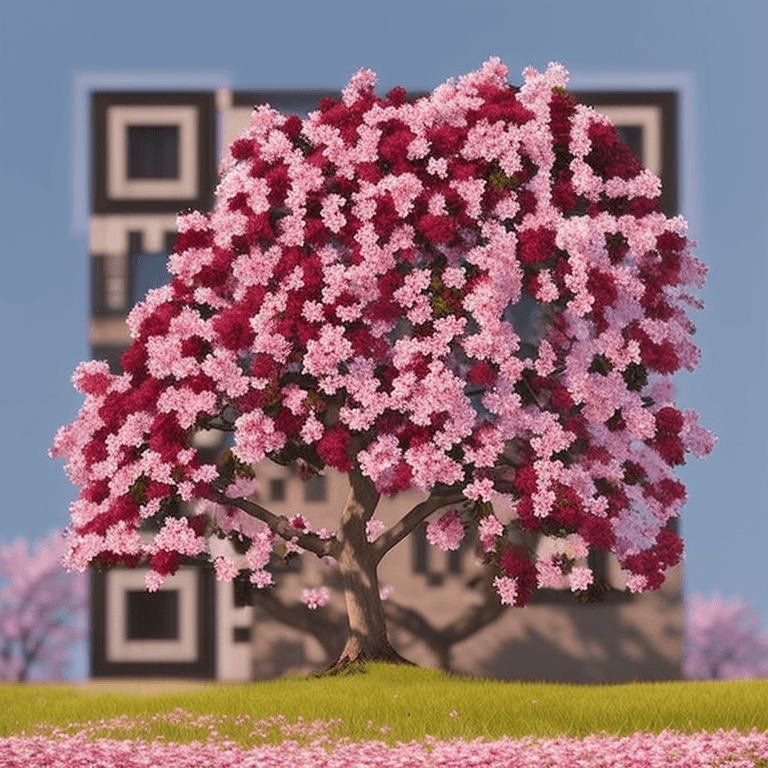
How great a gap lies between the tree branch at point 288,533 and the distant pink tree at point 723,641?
3172 cm

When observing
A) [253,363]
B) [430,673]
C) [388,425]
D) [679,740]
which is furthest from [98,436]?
[679,740]

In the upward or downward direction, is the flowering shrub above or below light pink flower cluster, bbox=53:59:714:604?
below

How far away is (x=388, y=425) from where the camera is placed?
793 inches

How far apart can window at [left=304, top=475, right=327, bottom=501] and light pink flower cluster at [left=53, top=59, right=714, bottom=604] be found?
11.5ft

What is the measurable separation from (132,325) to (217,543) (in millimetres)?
5130

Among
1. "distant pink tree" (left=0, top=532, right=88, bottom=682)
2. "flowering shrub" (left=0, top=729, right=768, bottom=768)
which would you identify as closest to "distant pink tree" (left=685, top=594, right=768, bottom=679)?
"distant pink tree" (left=0, top=532, right=88, bottom=682)

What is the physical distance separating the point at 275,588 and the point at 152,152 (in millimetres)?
8910

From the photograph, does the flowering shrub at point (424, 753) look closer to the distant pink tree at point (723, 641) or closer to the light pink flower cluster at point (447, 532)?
the light pink flower cluster at point (447, 532)

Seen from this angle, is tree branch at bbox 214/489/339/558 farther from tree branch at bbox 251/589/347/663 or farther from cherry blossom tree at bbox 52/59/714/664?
tree branch at bbox 251/589/347/663

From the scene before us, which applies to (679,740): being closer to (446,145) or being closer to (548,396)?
(548,396)

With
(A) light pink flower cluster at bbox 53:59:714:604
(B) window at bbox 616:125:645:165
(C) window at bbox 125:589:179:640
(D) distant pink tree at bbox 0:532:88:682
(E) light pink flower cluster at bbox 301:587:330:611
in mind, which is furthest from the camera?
(D) distant pink tree at bbox 0:532:88:682

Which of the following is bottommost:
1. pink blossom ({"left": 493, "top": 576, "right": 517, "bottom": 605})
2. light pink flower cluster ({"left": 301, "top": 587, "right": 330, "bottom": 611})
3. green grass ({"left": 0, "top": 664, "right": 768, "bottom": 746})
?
green grass ({"left": 0, "top": 664, "right": 768, "bottom": 746})

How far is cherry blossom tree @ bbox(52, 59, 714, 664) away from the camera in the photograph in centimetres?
1983

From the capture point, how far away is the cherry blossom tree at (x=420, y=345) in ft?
65.1
